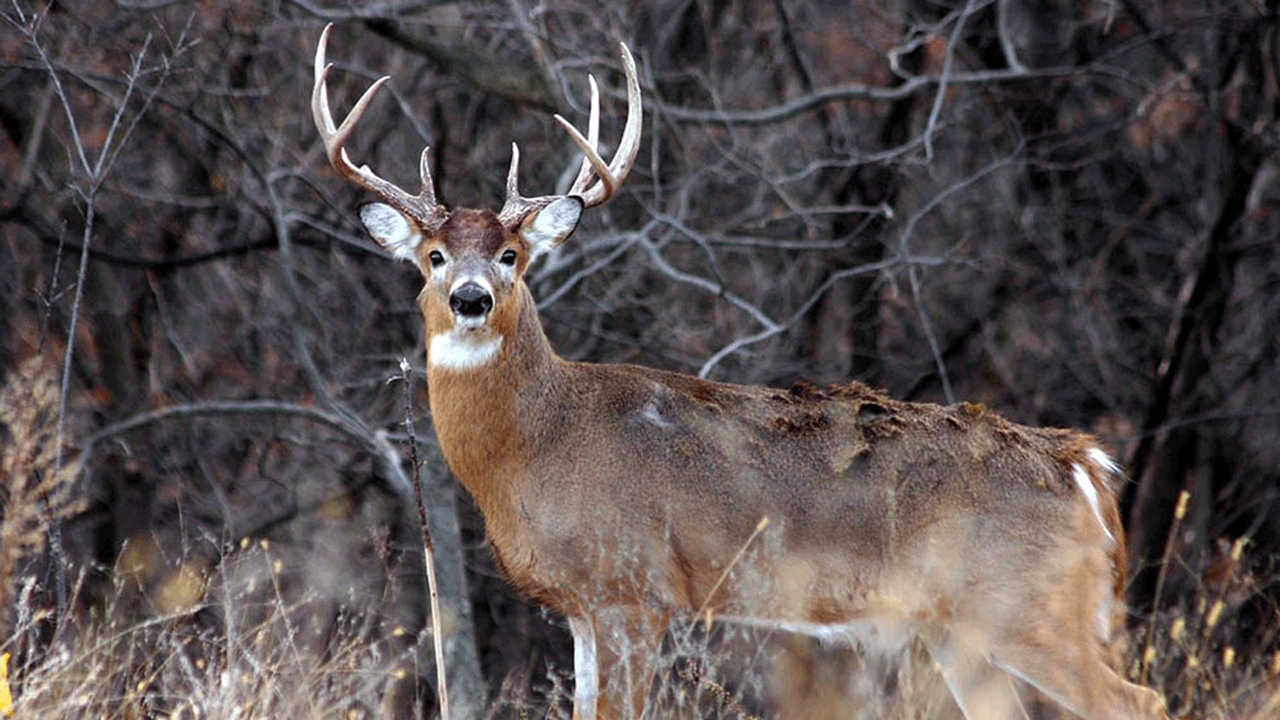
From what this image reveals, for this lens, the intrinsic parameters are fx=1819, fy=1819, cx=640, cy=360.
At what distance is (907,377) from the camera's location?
10.8m

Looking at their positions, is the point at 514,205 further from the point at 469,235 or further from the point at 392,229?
the point at 392,229

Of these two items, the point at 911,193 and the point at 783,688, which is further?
the point at 911,193

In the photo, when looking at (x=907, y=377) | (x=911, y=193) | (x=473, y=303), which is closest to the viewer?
(x=473, y=303)

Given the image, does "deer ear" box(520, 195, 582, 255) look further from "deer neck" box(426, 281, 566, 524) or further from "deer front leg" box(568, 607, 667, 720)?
"deer front leg" box(568, 607, 667, 720)

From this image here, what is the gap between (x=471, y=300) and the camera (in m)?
6.06

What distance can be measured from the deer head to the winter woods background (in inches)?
62.9

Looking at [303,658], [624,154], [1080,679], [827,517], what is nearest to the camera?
[303,658]

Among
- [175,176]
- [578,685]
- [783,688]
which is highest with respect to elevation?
Answer: [175,176]

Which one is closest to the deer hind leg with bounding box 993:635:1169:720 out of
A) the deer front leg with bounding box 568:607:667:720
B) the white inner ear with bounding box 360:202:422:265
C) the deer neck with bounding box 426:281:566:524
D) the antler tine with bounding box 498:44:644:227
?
the deer front leg with bounding box 568:607:667:720

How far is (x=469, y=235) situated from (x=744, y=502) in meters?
1.33

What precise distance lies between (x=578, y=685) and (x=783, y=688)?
7.13 ft

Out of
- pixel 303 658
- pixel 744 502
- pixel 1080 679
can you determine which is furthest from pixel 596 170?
pixel 1080 679

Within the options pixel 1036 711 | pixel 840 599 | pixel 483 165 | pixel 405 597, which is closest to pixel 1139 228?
pixel 1036 711

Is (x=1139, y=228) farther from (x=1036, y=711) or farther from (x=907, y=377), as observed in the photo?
(x=1036, y=711)
